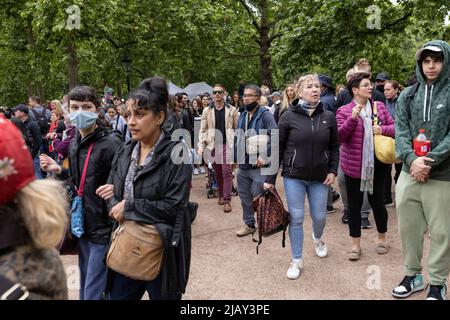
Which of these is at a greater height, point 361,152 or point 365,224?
point 361,152

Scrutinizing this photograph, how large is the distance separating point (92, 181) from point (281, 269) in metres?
2.36

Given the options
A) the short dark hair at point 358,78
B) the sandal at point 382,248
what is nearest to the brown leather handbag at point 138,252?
the short dark hair at point 358,78

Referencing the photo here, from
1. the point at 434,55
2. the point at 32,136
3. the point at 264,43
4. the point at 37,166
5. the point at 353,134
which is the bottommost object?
the point at 37,166

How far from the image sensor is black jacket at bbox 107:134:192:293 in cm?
261

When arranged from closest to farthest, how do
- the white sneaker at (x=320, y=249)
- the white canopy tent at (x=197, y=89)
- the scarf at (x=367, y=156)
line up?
the scarf at (x=367, y=156), the white sneaker at (x=320, y=249), the white canopy tent at (x=197, y=89)

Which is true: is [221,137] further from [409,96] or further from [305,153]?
[409,96]

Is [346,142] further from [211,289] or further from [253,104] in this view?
[211,289]

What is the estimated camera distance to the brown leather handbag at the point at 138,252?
2.57 metres

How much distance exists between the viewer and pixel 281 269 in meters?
4.72

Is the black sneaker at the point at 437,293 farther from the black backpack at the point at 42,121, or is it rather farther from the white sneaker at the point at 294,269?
the black backpack at the point at 42,121

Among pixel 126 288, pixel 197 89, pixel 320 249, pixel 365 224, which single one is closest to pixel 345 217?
pixel 365 224

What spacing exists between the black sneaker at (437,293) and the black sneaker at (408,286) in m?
0.23

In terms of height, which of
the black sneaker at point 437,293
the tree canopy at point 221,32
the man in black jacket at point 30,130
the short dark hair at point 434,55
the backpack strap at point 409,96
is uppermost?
the tree canopy at point 221,32

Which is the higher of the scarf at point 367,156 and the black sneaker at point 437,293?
the scarf at point 367,156
